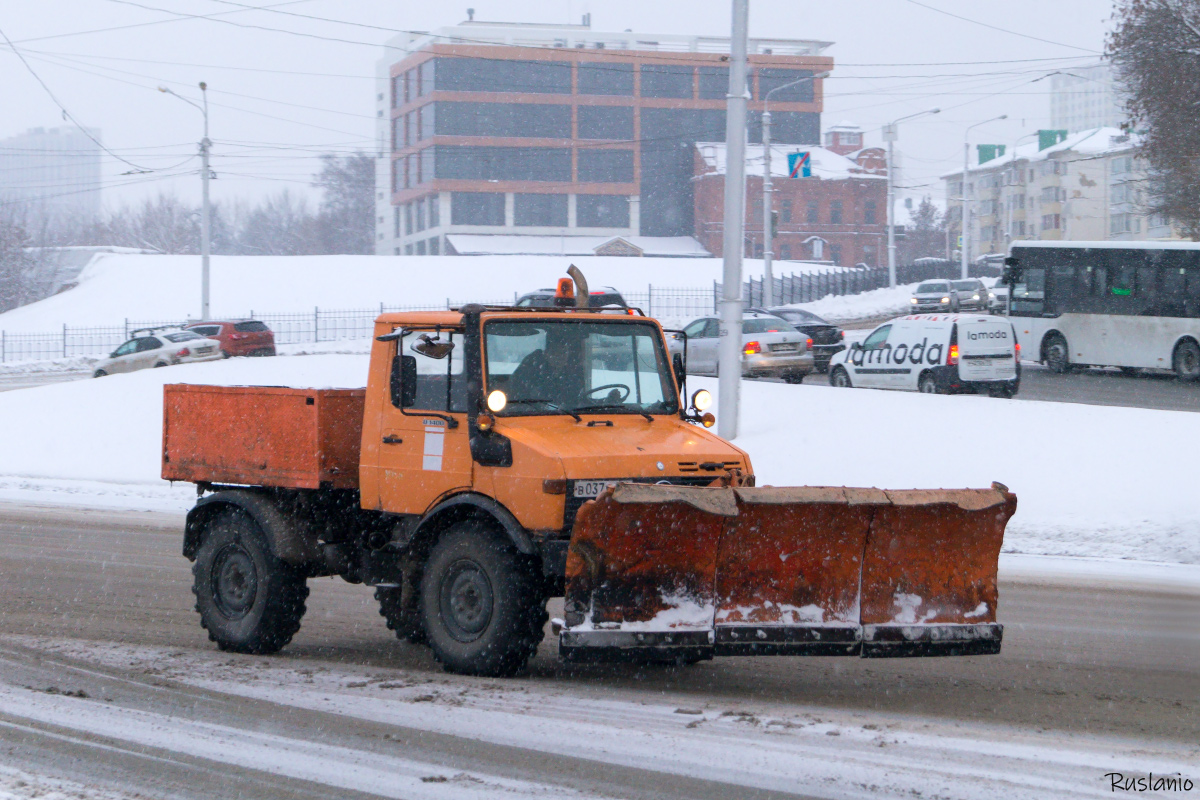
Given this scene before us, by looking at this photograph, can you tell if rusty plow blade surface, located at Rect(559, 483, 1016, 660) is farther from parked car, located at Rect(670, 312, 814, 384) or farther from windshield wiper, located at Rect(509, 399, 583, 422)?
parked car, located at Rect(670, 312, 814, 384)

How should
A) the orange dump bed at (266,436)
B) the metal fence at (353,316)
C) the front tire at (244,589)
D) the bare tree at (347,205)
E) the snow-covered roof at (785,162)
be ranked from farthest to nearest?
1. the bare tree at (347,205)
2. the snow-covered roof at (785,162)
3. the metal fence at (353,316)
4. the front tire at (244,589)
5. the orange dump bed at (266,436)

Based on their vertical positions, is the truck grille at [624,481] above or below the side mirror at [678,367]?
below

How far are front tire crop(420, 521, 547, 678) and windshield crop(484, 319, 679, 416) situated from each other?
0.80 m

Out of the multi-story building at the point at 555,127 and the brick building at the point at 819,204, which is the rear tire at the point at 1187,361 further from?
the multi-story building at the point at 555,127

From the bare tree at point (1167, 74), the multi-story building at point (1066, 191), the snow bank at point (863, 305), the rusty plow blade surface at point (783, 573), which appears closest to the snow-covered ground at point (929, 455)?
the rusty plow blade surface at point (783, 573)

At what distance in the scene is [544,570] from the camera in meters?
7.01

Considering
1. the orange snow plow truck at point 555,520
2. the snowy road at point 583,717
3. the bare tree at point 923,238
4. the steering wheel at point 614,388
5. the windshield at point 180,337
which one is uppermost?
the bare tree at point 923,238

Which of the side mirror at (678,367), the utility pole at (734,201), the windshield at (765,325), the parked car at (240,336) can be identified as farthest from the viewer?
the parked car at (240,336)

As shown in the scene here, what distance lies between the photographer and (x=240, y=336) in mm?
40656

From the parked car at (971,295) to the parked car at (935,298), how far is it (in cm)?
53

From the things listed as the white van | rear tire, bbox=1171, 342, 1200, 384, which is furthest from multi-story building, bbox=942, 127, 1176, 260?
the white van

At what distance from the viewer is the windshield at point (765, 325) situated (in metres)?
31.6

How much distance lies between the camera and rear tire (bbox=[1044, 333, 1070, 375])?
32656 millimetres

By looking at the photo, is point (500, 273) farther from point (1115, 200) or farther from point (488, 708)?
point (488, 708)
